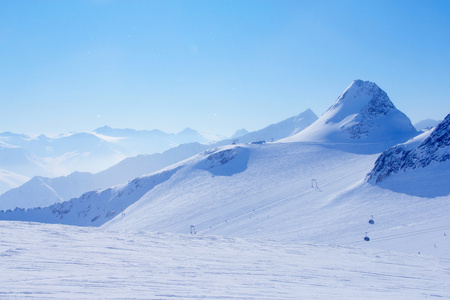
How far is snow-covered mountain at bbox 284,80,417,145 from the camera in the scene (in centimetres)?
8756

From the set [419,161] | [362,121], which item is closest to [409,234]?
[419,161]

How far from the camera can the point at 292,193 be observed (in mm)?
50062

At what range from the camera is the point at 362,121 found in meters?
94.3

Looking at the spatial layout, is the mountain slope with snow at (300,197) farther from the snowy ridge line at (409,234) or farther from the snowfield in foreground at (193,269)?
the snowfield in foreground at (193,269)

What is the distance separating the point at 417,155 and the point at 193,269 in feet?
144

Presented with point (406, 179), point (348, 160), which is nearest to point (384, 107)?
point (348, 160)

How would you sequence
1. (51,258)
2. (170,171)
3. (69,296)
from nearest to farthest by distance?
(69,296)
(51,258)
(170,171)

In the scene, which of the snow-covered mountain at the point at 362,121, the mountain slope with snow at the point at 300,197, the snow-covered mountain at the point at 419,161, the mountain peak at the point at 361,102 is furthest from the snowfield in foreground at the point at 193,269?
the mountain peak at the point at 361,102

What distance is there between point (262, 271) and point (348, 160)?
59900 mm

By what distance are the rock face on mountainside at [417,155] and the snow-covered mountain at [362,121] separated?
38313 mm

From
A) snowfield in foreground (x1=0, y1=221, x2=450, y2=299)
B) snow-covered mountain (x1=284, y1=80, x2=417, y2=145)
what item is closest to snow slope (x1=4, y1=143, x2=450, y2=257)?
snow-covered mountain (x1=284, y1=80, x2=417, y2=145)

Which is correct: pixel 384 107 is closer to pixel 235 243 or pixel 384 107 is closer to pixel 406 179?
pixel 406 179

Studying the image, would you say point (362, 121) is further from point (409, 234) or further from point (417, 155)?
point (409, 234)

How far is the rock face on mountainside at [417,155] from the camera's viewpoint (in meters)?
42.9
